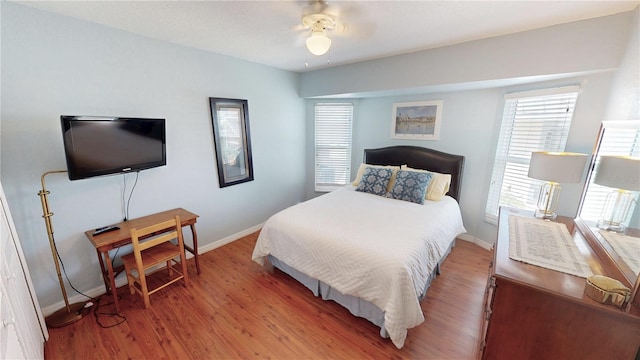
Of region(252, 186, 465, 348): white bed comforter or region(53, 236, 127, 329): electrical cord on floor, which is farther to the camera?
region(53, 236, 127, 329): electrical cord on floor

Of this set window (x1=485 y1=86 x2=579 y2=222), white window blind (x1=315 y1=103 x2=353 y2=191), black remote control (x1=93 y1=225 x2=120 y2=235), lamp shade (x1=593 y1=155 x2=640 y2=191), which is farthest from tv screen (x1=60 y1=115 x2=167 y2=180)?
window (x1=485 y1=86 x2=579 y2=222)

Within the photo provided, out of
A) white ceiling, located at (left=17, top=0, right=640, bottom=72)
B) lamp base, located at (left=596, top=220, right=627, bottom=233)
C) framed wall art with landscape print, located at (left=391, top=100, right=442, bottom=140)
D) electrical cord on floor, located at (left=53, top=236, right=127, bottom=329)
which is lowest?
electrical cord on floor, located at (left=53, top=236, right=127, bottom=329)

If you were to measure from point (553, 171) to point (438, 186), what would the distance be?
3.89 ft

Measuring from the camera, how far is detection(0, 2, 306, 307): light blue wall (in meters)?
1.70

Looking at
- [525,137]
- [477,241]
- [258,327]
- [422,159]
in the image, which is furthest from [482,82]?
[258,327]

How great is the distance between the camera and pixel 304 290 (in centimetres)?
230

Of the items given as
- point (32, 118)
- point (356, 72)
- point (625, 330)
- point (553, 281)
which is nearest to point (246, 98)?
point (356, 72)

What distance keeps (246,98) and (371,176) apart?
201cm

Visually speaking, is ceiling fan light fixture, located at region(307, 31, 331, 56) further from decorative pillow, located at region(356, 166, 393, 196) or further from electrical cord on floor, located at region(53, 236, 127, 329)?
electrical cord on floor, located at region(53, 236, 127, 329)

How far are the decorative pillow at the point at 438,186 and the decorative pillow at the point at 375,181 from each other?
53cm

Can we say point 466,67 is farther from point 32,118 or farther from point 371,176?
point 32,118

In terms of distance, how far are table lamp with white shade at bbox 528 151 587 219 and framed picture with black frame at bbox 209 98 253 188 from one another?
3130 millimetres

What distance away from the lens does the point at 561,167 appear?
1.79 metres

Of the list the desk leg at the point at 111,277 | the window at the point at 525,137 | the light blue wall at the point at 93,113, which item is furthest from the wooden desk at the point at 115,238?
the window at the point at 525,137
